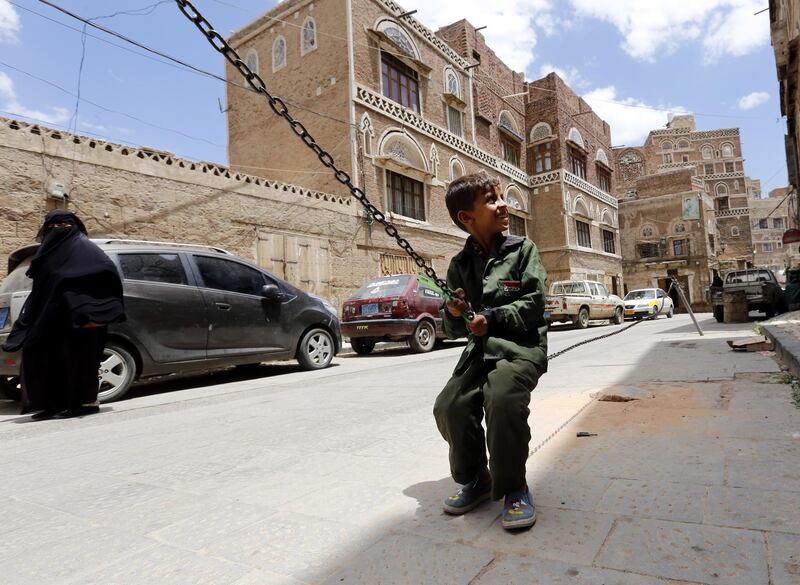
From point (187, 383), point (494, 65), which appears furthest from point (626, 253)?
point (187, 383)

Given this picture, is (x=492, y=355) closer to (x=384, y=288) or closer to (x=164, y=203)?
(x=384, y=288)

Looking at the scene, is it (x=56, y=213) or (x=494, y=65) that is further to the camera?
(x=494, y=65)

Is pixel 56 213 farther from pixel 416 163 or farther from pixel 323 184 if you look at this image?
pixel 416 163

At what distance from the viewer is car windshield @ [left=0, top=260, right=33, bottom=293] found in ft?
18.8

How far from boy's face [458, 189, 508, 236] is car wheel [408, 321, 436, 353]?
8216 millimetres

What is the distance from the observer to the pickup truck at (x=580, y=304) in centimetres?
1795

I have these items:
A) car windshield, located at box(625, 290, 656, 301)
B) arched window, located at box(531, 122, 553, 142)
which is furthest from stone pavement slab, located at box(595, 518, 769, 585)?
arched window, located at box(531, 122, 553, 142)

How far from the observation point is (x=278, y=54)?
19375mm

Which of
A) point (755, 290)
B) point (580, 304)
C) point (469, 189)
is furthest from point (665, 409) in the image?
point (580, 304)

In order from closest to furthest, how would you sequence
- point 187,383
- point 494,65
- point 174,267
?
point 174,267 → point 187,383 → point 494,65

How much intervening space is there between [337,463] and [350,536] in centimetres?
97

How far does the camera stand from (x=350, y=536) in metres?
1.86

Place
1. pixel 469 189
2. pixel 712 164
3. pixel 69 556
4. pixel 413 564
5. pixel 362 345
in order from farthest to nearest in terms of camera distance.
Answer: pixel 712 164 → pixel 362 345 → pixel 469 189 → pixel 69 556 → pixel 413 564

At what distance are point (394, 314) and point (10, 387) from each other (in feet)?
20.1
